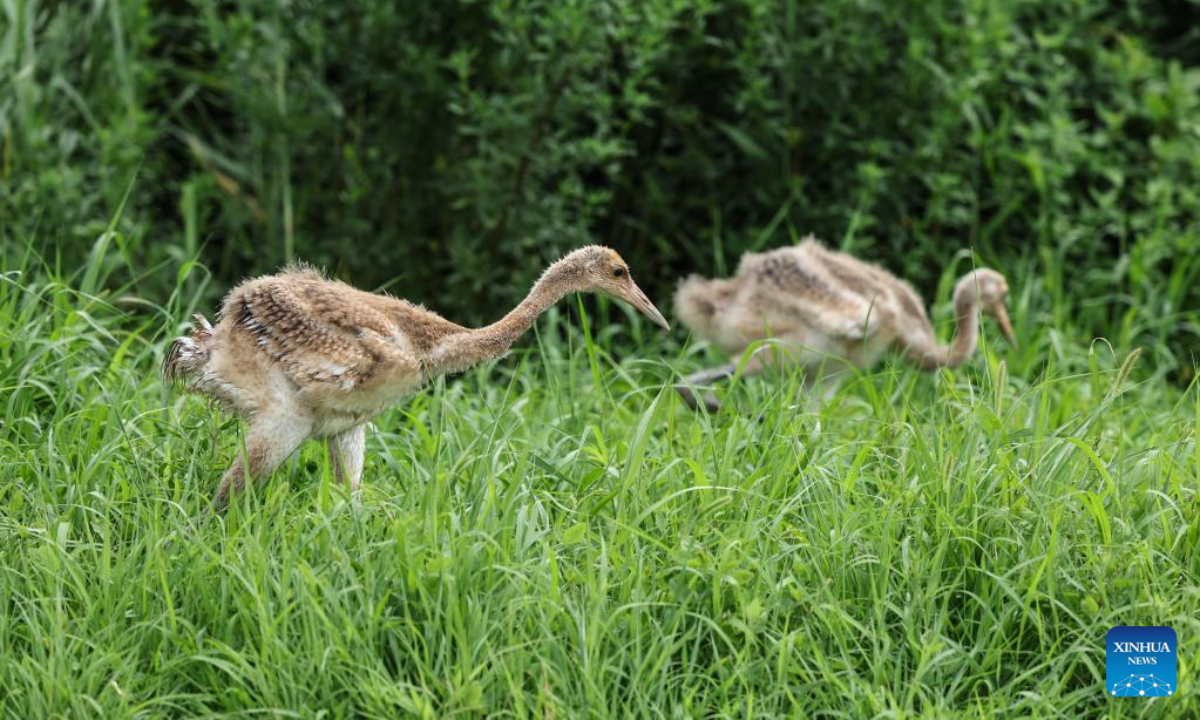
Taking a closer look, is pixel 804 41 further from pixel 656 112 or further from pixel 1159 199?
pixel 1159 199

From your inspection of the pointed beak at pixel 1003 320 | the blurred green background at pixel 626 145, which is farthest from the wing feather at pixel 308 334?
the pointed beak at pixel 1003 320

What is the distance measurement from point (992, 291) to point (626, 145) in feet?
6.81

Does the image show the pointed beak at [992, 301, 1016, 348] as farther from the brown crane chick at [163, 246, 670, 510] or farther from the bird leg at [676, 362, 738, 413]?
the brown crane chick at [163, 246, 670, 510]

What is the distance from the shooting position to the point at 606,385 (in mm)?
5516

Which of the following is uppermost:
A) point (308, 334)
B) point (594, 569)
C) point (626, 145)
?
point (308, 334)

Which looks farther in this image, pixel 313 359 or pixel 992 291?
pixel 992 291

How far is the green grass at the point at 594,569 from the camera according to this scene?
3.80 meters

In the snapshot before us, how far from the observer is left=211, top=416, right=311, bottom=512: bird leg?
427 centimetres

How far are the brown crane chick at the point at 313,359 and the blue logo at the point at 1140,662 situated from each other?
6.26 feet

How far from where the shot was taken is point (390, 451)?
5.06 metres

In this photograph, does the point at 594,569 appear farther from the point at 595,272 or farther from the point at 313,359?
the point at 595,272

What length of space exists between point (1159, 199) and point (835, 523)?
434cm

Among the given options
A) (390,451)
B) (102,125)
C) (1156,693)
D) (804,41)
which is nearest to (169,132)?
(102,125)

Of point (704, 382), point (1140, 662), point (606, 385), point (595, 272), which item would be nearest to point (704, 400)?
point (704, 382)
